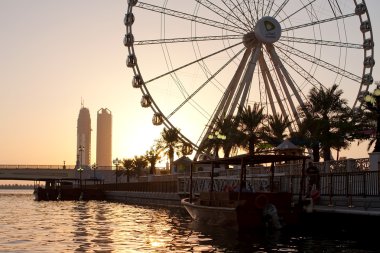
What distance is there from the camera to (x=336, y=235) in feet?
98.0

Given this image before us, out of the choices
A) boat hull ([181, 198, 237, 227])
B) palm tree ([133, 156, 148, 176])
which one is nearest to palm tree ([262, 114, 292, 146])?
boat hull ([181, 198, 237, 227])

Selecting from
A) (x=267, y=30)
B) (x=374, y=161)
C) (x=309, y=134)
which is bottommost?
(x=374, y=161)

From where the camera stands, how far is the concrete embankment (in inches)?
2523

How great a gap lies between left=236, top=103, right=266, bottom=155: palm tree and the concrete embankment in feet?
28.6

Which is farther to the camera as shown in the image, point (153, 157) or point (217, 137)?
point (153, 157)

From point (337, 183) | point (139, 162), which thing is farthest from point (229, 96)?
point (139, 162)

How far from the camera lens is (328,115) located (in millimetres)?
52781

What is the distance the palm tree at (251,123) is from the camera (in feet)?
201

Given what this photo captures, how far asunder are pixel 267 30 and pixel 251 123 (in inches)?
353

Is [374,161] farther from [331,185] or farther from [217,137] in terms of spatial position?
[217,137]

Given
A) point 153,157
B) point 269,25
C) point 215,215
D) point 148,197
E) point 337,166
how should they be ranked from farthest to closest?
1. point 153,157
2. point 148,197
3. point 269,25
4. point 337,166
5. point 215,215

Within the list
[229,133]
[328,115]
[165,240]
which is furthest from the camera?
[229,133]

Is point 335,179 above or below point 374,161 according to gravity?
below

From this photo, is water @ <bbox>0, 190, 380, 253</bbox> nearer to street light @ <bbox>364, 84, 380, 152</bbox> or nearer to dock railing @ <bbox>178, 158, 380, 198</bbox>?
dock railing @ <bbox>178, 158, 380, 198</bbox>
